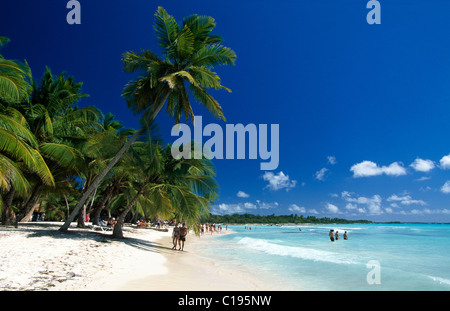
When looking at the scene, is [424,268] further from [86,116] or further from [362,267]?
[86,116]

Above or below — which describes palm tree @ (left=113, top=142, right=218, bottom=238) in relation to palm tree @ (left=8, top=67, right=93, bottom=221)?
below

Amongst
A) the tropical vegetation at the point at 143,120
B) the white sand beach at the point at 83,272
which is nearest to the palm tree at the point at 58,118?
the tropical vegetation at the point at 143,120

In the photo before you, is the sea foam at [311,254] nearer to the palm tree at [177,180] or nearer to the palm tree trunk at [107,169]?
the palm tree at [177,180]

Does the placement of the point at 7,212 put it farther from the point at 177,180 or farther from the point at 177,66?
the point at 177,66

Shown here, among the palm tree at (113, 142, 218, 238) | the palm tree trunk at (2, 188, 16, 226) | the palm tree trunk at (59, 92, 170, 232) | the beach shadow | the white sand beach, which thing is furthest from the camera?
the palm tree trunk at (2, 188, 16, 226)

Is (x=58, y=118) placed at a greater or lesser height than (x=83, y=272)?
greater

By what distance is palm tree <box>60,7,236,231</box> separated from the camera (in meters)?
10.6

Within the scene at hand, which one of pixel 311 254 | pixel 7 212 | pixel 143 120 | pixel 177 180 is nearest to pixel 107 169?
pixel 143 120

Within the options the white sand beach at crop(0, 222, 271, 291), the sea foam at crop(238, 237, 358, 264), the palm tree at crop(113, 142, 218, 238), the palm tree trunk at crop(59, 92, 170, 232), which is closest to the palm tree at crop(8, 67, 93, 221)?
the palm tree trunk at crop(59, 92, 170, 232)

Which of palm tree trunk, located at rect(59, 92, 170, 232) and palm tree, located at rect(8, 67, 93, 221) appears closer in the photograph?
palm tree trunk, located at rect(59, 92, 170, 232)

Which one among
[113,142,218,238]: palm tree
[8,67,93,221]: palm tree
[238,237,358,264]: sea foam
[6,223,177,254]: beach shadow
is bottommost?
[238,237,358,264]: sea foam

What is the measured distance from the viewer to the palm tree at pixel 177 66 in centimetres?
1057

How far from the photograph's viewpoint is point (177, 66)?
11.2 m

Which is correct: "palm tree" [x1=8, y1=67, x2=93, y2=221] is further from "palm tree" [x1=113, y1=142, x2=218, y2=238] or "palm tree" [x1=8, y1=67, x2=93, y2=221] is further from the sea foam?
the sea foam
